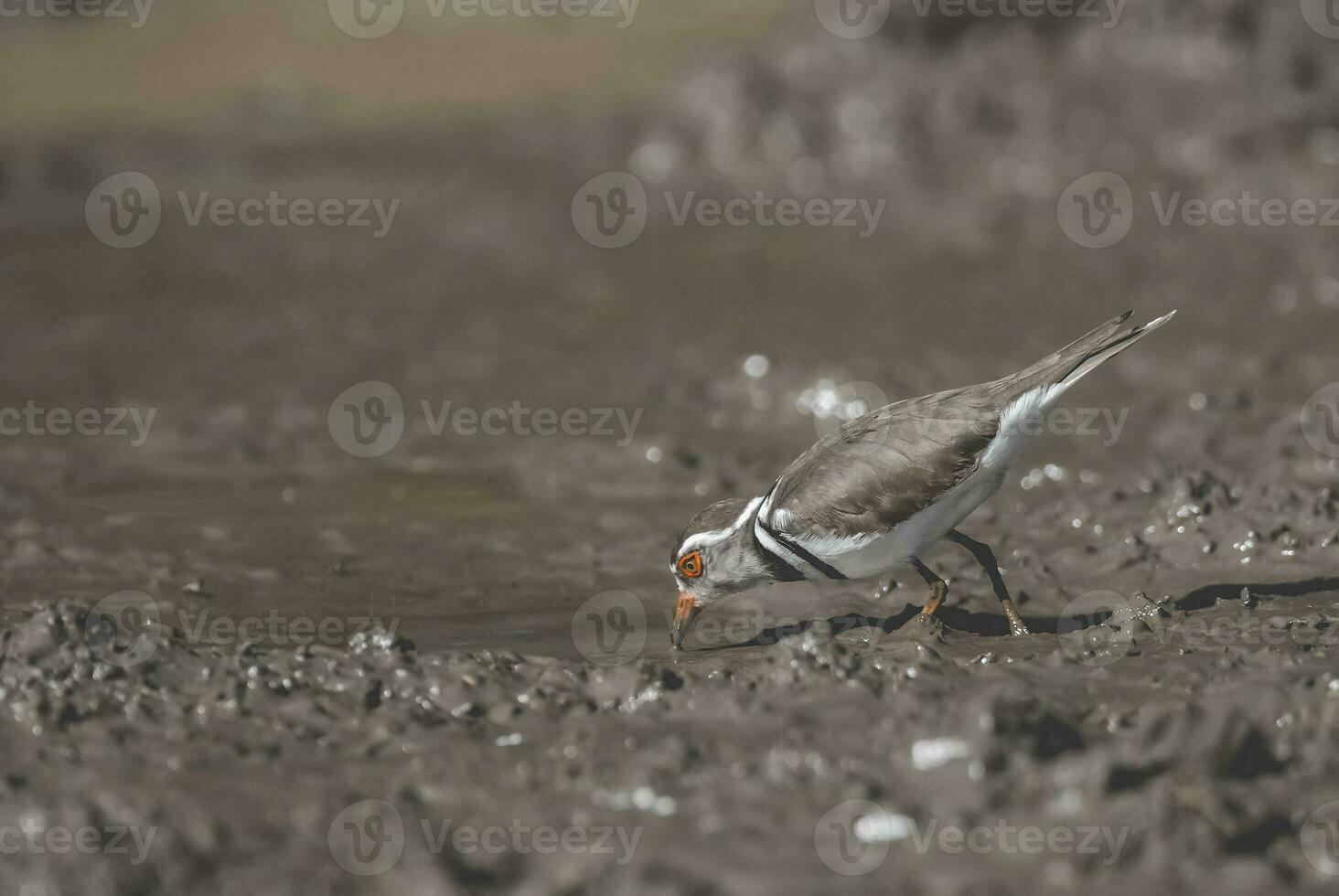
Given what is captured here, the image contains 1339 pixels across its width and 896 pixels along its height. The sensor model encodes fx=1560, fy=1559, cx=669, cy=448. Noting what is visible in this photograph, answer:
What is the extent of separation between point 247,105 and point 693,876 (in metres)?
13.7

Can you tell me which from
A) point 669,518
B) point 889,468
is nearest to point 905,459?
point 889,468

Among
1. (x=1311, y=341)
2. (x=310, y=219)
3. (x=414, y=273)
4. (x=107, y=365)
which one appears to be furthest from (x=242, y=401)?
(x=1311, y=341)

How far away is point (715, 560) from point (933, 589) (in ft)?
3.11

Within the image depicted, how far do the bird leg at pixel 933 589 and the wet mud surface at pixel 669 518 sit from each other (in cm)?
16

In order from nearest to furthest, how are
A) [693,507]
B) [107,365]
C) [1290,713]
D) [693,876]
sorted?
[693,876]
[1290,713]
[693,507]
[107,365]

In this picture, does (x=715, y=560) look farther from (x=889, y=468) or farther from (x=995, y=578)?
(x=995, y=578)

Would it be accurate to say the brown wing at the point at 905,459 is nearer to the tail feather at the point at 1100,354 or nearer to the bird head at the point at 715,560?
the tail feather at the point at 1100,354

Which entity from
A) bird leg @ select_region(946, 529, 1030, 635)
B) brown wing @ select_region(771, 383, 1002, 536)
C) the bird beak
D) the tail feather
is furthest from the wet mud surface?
the tail feather

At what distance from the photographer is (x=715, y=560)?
6.73m

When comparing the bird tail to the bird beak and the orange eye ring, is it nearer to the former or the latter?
the orange eye ring

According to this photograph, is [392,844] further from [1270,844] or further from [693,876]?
[1270,844]

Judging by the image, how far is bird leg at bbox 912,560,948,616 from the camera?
21.9ft

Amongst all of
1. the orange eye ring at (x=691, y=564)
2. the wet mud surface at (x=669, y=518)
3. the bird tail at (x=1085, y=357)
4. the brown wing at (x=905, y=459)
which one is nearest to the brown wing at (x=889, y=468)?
the brown wing at (x=905, y=459)

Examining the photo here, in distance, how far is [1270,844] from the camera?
4.89 m
